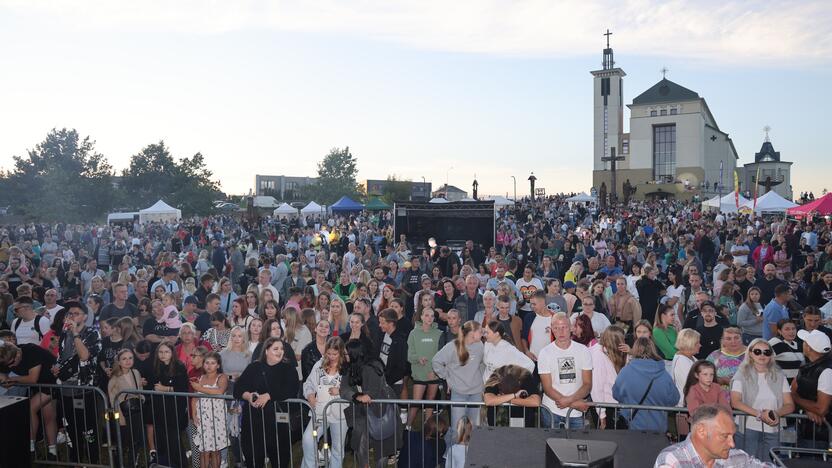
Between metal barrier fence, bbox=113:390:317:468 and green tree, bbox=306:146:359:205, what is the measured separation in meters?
75.3

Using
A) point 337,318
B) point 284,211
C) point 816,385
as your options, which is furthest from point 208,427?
point 284,211

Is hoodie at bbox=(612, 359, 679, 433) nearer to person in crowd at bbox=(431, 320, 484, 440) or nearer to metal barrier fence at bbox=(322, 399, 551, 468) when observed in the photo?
metal barrier fence at bbox=(322, 399, 551, 468)

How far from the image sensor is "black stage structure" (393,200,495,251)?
66.1 ft

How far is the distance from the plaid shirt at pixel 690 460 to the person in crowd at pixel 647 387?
1.86 metres

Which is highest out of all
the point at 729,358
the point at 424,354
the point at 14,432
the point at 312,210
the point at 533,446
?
the point at 533,446

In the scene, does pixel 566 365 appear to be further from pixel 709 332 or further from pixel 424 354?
pixel 709 332

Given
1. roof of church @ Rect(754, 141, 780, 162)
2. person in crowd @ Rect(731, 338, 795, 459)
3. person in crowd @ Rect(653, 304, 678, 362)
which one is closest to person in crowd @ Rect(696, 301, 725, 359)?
person in crowd @ Rect(653, 304, 678, 362)

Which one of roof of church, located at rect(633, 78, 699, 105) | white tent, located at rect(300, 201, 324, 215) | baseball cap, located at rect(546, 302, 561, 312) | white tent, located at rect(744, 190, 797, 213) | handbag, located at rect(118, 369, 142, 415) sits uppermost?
roof of church, located at rect(633, 78, 699, 105)

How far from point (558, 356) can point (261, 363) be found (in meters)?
2.85

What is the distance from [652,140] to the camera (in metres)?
73.8

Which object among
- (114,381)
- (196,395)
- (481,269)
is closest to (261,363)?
(196,395)

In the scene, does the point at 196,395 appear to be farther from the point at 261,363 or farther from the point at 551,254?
the point at 551,254

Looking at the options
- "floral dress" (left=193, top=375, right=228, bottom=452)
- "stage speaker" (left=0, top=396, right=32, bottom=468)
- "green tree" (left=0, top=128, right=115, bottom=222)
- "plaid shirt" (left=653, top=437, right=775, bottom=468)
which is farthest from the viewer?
"green tree" (left=0, top=128, right=115, bottom=222)

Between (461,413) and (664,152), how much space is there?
74392 millimetres
